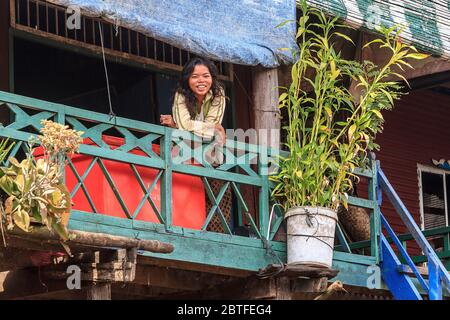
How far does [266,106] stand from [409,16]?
2145 millimetres

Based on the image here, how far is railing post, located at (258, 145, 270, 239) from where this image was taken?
1073 centimetres

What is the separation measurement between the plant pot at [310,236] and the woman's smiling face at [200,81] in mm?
1260

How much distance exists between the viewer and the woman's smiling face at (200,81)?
10820 millimetres

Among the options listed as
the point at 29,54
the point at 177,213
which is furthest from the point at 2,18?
the point at 177,213

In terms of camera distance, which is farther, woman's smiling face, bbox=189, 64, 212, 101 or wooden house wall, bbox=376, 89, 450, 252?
wooden house wall, bbox=376, 89, 450, 252

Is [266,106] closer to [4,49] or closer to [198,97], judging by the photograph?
[198,97]

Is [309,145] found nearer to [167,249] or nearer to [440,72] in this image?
[167,249]

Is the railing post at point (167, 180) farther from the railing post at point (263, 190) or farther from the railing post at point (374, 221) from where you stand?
the railing post at point (374, 221)

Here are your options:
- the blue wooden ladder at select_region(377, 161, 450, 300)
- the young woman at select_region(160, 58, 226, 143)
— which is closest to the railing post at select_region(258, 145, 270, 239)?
the young woman at select_region(160, 58, 226, 143)

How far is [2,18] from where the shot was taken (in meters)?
11.8

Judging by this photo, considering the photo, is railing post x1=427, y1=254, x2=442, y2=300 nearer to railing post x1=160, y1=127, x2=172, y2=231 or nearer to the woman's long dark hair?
the woman's long dark hair

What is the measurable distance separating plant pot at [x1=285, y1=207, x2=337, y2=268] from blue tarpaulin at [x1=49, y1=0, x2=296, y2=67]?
143 cm

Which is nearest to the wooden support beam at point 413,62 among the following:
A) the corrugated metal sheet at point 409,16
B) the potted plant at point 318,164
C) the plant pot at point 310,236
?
the corrugated metal sheet at point 409,16

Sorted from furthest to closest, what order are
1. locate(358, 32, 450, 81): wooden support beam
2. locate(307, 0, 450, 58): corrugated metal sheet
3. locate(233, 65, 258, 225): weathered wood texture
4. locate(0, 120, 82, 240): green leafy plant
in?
locate(233, 65, 258, 225): weathered wood texture, locate(358, 32, 450, 81): wooden support beam, locate(307, 0, 450, 58): corrugated metal sheet, locate(0, 120, 82, 240): green leafy plant
